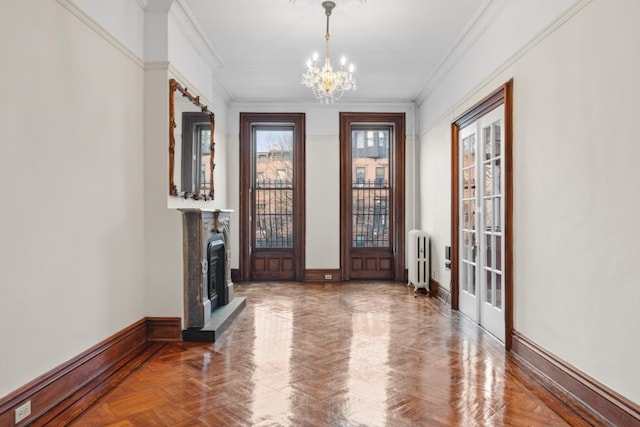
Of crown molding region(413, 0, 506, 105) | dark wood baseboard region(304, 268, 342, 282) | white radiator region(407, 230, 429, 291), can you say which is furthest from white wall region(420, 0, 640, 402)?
dark wood baseboard region(304, 268, 342, 282)

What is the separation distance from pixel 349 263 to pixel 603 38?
593 centimetres

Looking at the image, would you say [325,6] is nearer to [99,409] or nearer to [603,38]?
[603,38]

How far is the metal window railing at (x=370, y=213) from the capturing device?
319 inches

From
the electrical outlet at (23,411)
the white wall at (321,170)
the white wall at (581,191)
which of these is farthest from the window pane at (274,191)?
the electrical outlet at (23,411)

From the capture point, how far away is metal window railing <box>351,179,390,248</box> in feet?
26.6

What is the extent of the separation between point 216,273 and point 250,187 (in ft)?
9.88

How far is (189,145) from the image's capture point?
187 inches

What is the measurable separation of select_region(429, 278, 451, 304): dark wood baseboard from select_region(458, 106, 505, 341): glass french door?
1.66 feet

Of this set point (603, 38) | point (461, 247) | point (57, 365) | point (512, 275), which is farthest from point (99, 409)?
point (461, 247)

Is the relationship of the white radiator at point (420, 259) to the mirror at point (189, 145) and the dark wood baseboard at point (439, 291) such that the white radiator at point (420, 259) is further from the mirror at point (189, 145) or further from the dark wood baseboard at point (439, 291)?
the mirror at point (189, 145)

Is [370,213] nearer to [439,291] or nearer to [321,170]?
[321,170]

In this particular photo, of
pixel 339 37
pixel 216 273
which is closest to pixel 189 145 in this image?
pixel 216 273

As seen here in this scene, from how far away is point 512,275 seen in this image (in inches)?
149

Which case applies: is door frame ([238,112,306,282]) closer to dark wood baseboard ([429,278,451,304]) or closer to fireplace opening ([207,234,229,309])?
A: dark wood baseboard ([429,278,451,304])
